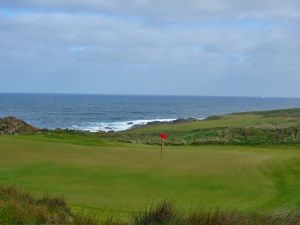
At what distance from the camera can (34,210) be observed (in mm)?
7750

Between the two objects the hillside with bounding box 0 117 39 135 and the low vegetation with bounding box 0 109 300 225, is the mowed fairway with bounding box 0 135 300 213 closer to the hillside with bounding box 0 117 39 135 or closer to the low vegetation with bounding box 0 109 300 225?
the low vegetation with bounding box 0 109 300 225

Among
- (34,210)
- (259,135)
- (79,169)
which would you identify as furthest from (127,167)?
(259,135)

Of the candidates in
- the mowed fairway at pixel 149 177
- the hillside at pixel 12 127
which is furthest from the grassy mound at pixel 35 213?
the hillside at pixel 12 127

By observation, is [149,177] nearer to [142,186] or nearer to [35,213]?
[142,186]

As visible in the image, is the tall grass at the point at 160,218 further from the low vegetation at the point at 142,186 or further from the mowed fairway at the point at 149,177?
the mowed fairway at the point at 149,177

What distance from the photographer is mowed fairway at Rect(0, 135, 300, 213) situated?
40.1 feet

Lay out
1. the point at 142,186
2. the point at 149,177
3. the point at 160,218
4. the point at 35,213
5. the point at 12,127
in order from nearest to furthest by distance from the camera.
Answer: the point at 160,218 → the point at 35,213 → the point at 142,186 → the point at 149,177 → the point at 12,127

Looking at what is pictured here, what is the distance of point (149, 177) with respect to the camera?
15188mm

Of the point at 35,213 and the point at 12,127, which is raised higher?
the point at 35,213

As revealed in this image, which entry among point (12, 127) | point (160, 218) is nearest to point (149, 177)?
point (160, 218)

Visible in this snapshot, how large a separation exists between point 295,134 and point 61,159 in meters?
24.3

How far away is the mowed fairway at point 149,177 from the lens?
1222 centimetres

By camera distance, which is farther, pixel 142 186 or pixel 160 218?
pixel 142 186

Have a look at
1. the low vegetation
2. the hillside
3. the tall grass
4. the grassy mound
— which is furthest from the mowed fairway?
the hillside
